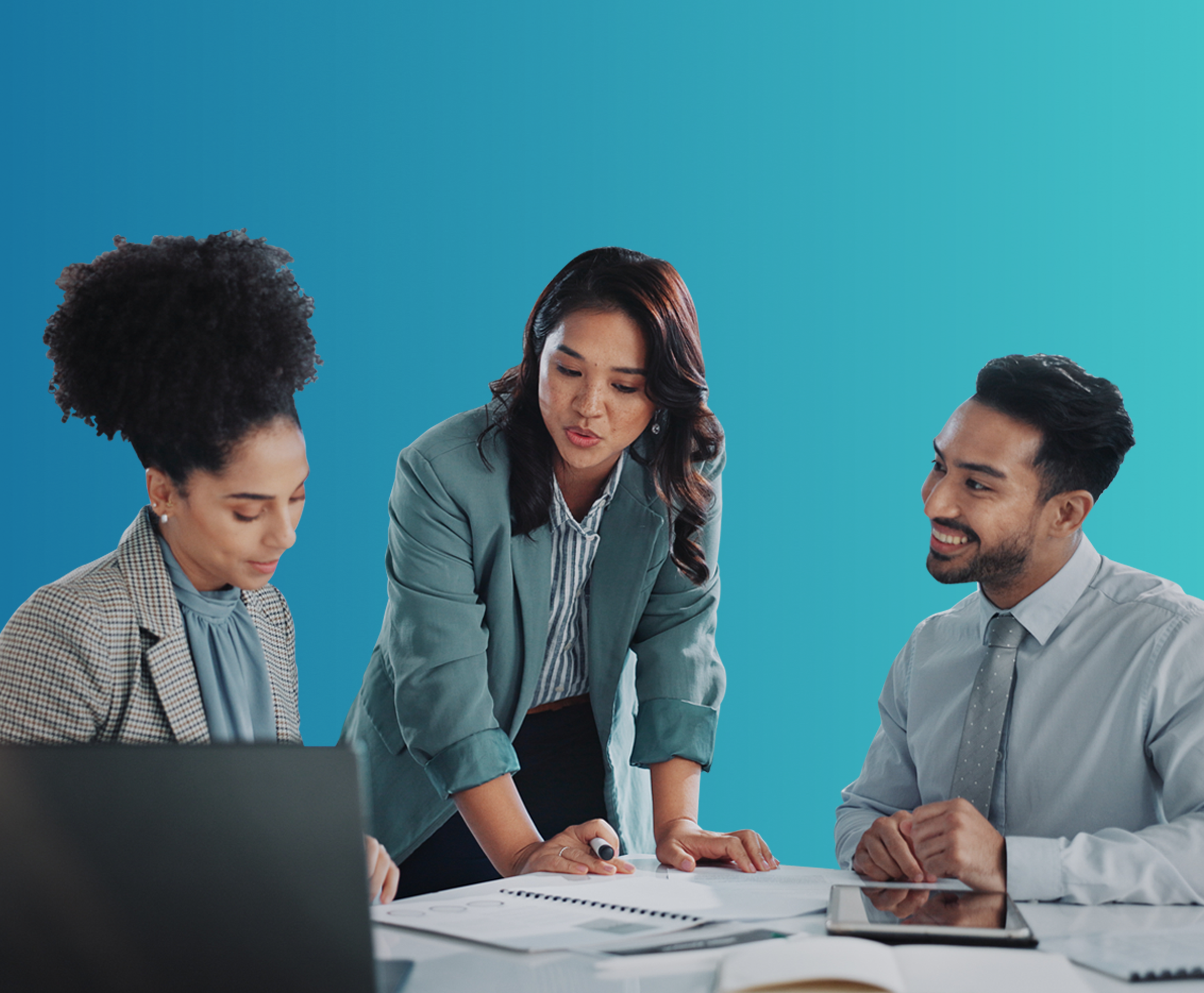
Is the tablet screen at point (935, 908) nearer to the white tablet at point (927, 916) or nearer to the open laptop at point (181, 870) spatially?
the white tablet at point (927, 916)

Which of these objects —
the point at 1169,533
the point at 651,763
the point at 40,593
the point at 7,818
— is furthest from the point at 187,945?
the point at 1169,533

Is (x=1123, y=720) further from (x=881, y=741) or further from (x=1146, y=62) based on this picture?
(x=1146, y=62)

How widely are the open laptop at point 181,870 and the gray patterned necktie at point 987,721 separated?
1132 millimetres

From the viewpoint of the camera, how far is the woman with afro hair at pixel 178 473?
1.34 meters

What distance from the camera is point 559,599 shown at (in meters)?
1.91

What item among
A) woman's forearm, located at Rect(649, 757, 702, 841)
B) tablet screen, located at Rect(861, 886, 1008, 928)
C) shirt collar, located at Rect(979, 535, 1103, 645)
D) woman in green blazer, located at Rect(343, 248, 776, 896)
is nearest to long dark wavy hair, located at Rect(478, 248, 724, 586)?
woman in green blazer, located at Rect(343, 248, 776, 896)

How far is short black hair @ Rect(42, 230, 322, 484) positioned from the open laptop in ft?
2.45

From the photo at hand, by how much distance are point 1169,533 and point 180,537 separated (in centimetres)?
279

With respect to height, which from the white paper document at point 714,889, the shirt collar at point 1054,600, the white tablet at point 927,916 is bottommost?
the white tablet at point 927,916

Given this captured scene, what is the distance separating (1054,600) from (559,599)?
77 centimetres

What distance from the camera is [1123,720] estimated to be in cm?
158

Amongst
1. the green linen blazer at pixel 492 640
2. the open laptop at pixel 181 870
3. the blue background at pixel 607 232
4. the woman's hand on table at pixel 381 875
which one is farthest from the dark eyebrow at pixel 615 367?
the blue background at pixel 607 232

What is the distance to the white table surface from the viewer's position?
93cm

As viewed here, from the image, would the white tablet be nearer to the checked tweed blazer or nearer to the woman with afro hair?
the woman with afro hair
